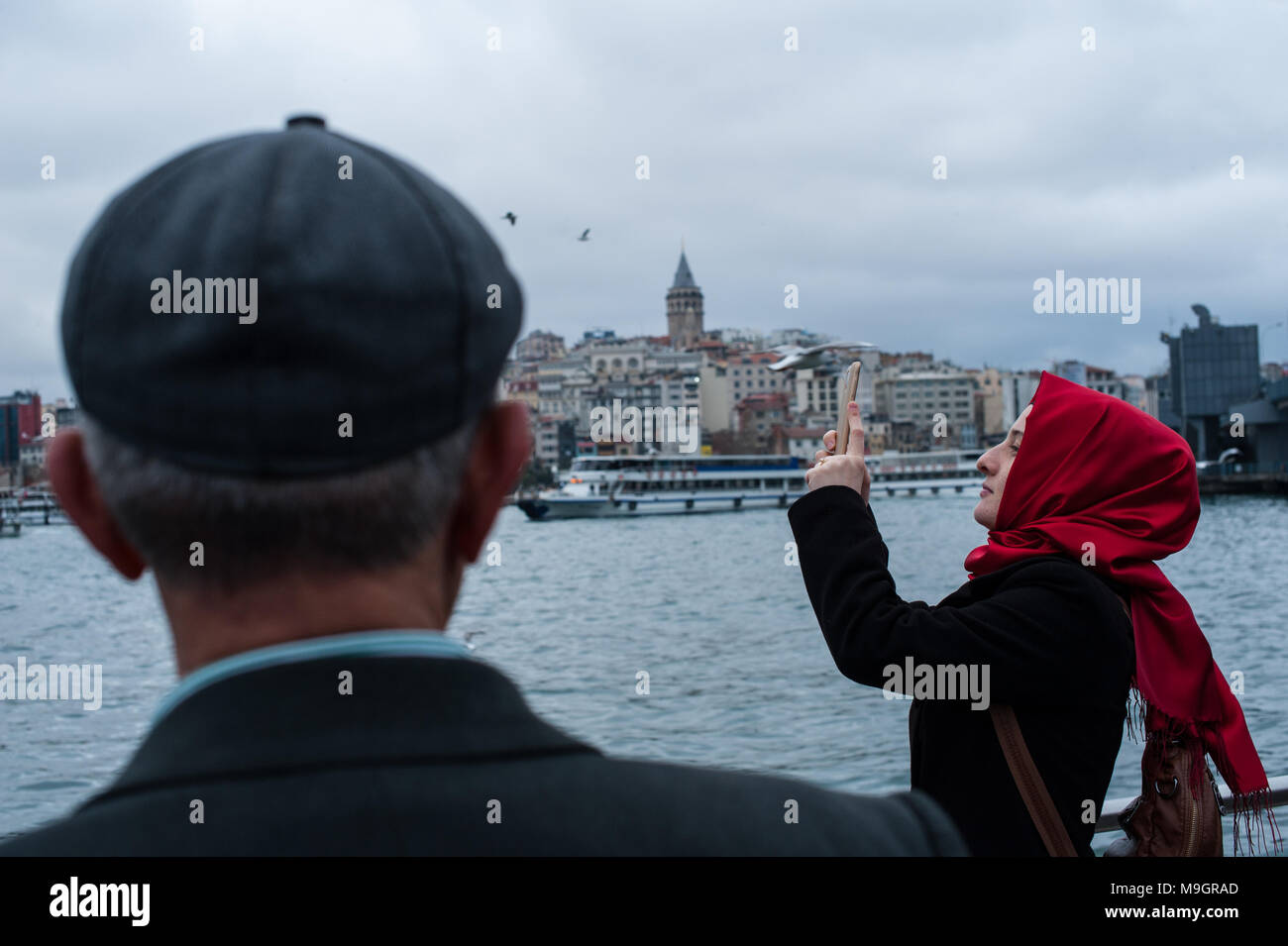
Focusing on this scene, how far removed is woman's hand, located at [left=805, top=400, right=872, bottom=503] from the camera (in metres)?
1.91

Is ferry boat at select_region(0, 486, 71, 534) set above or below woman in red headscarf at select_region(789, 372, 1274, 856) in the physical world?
below

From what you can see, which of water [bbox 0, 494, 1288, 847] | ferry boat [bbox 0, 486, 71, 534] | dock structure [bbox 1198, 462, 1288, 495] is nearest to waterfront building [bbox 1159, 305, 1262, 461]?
dock structure [bbox 1198, 462, 1288, 495]

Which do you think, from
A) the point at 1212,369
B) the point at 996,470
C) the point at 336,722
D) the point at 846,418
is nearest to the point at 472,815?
the point at 336,722

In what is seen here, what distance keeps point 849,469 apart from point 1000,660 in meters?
0.36

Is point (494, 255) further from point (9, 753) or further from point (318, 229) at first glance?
point (9, 753)

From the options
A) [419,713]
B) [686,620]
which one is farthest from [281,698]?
[686,620]

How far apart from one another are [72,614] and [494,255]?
28797 mm

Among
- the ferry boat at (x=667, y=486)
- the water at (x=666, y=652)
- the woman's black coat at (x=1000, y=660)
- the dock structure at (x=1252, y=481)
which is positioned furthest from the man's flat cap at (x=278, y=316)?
the dock structure at (x=1252, y=481)

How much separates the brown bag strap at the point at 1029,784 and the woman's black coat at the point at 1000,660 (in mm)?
11

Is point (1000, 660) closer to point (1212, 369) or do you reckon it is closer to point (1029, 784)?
point (1029, 784)

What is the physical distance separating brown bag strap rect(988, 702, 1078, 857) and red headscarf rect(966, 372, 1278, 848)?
0.88 ft

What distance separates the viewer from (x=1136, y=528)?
1.97 m

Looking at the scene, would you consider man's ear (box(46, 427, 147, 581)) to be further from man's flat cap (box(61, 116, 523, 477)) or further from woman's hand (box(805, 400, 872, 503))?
woman's hand (box(805, 400, 872, 503))

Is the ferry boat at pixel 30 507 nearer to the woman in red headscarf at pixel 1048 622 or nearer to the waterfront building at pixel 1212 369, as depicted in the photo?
the waterfront building at pixel 1212 369
